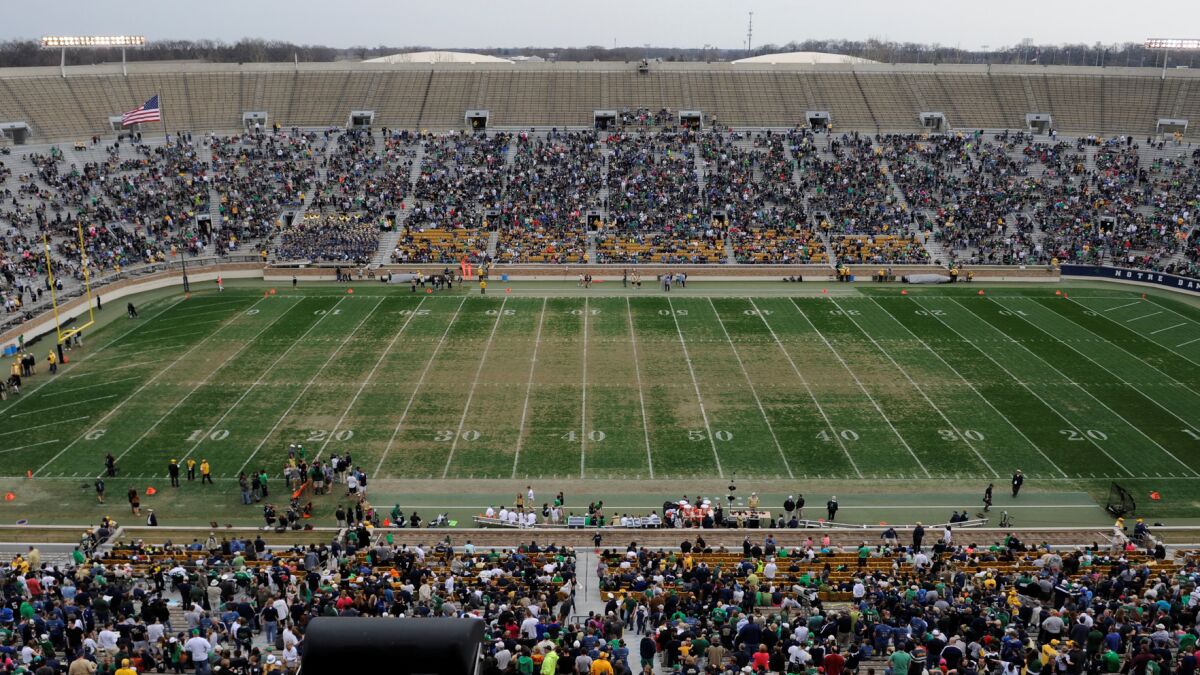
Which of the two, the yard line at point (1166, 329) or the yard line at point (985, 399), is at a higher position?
the yard line at point (1166, 329)

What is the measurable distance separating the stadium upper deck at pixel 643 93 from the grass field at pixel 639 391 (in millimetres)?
27725

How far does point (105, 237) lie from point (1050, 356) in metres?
47.4

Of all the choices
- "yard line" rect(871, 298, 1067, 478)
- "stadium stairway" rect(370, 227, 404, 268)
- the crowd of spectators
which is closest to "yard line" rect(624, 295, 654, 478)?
"yard line" rect(871, 298, 1067, 478)

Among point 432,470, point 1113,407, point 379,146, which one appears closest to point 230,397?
point 432,470

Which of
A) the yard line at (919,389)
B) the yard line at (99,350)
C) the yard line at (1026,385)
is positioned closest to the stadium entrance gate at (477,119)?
the yard line at (99,350)

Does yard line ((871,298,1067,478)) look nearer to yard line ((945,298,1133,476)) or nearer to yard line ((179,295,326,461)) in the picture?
yard line ((945,298,1133,476))

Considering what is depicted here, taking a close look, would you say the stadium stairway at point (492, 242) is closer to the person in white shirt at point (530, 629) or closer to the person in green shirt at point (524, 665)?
the person in white shirt at point (530, 629)

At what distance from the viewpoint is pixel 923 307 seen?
48188 mm

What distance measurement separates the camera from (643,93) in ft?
251

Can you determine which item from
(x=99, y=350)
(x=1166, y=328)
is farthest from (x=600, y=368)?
(x=1166, y=328)

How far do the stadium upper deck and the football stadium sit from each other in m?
0.33

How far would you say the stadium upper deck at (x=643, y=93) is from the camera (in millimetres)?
72938

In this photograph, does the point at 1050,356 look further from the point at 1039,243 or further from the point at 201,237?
the point at 201,237

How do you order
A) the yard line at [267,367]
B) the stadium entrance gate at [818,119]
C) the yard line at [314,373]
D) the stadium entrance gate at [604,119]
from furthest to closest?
the stadium entrance gate at [818,119] → the stadium entrance gate at [604,119] → the yard line at [267,367] → the yard line at [314,373]
